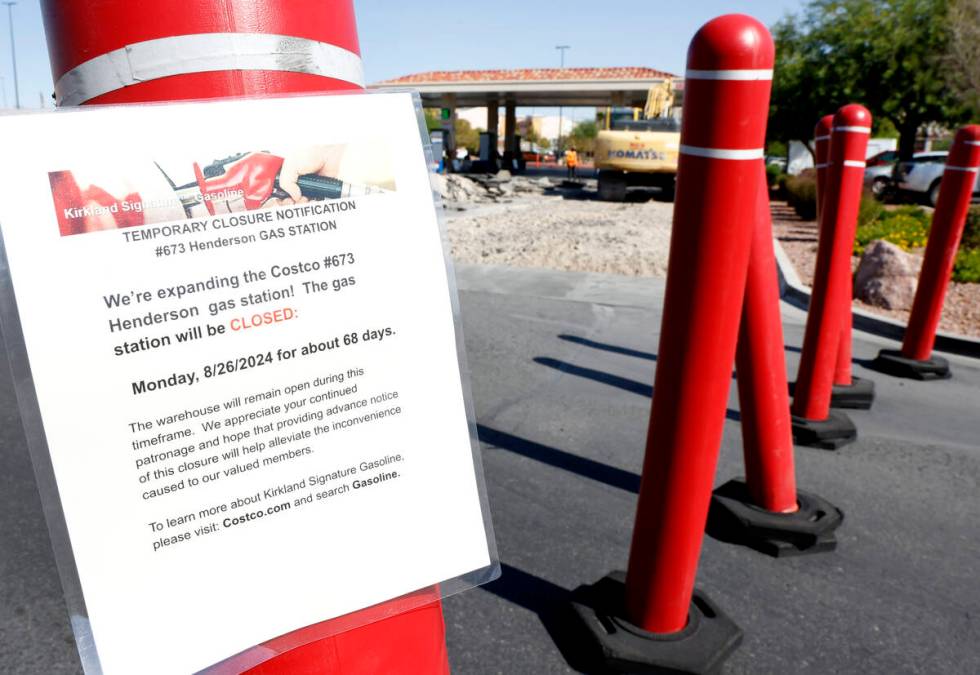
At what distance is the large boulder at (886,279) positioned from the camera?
6.82 m

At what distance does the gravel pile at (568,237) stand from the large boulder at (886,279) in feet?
6.98

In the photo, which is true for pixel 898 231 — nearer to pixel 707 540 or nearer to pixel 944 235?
pixel 944 235

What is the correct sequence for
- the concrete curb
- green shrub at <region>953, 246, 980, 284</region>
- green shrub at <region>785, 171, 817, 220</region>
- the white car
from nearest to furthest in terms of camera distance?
the concrete curb → green shrub at <region>953, 246, 980, 284</region> → green shrub at <region>785, 171, 817, 220</region> → the white car

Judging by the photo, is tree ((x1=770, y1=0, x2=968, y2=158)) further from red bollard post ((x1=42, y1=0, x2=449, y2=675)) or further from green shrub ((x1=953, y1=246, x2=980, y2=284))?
red bollard post ((x1=42, y1=0, x2=449, y2=675))

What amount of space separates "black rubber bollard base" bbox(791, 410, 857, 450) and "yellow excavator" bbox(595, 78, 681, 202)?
47.1ft

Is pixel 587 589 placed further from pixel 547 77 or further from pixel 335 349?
pixel 547 77

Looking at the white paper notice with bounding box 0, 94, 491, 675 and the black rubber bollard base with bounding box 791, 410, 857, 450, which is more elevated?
the white paper notice with bounding box 0, 94, 491, 675

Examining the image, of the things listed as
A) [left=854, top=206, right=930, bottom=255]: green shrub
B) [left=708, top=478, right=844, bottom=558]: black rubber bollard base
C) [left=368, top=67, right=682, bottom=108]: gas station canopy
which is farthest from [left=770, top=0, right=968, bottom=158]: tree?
[left=708, top=478, right=844, bottom=558]: black rubber bollard base

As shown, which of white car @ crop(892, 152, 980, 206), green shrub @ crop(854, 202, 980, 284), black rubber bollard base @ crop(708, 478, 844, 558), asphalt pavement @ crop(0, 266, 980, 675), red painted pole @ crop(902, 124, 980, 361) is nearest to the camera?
asphalt pavement @ crop(0, 266, 980, 675)

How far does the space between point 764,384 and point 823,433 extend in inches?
51.7

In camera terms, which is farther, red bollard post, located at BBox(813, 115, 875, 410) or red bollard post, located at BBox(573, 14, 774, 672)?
red bollard post, located at BBox(813, 115, 875, 410)

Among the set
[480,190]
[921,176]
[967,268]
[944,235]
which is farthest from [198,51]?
[921,176]

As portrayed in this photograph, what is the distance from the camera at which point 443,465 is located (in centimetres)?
120

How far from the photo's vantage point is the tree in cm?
2528
